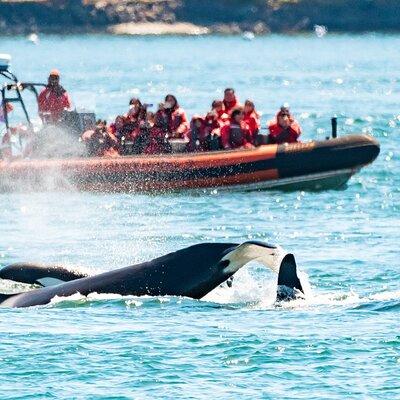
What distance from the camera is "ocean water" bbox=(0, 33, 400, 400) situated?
1458 cm

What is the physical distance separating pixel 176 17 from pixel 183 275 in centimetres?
12049

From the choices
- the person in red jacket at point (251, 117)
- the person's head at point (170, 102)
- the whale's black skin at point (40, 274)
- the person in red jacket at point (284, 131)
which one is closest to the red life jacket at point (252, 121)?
the person in red jacket at point (251, 117)

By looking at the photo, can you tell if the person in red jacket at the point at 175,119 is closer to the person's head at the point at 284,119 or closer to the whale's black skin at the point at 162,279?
the person's head at the point at 284,119

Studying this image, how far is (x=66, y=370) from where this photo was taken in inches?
587

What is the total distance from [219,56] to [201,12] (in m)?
37.5

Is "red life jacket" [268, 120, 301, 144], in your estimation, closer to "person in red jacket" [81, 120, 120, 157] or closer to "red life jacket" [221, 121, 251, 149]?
"red life jacket" [221, 121, 251, 149]

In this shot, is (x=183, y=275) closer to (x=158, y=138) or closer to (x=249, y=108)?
(x=249, y=108)

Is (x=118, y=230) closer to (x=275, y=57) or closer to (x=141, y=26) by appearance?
(x=275, y=57)

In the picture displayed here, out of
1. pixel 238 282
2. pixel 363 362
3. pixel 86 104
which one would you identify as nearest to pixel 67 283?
pixel 238 282

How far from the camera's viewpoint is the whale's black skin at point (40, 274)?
18297 mm

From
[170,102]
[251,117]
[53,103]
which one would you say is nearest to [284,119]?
[251,117]

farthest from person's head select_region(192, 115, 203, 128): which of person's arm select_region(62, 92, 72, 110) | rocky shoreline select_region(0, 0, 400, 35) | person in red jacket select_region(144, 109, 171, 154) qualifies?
rocky shoreline select_region(0, 0, 400, 35)

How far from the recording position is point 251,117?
30.8 meters

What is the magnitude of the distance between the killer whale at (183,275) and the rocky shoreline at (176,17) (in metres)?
117
